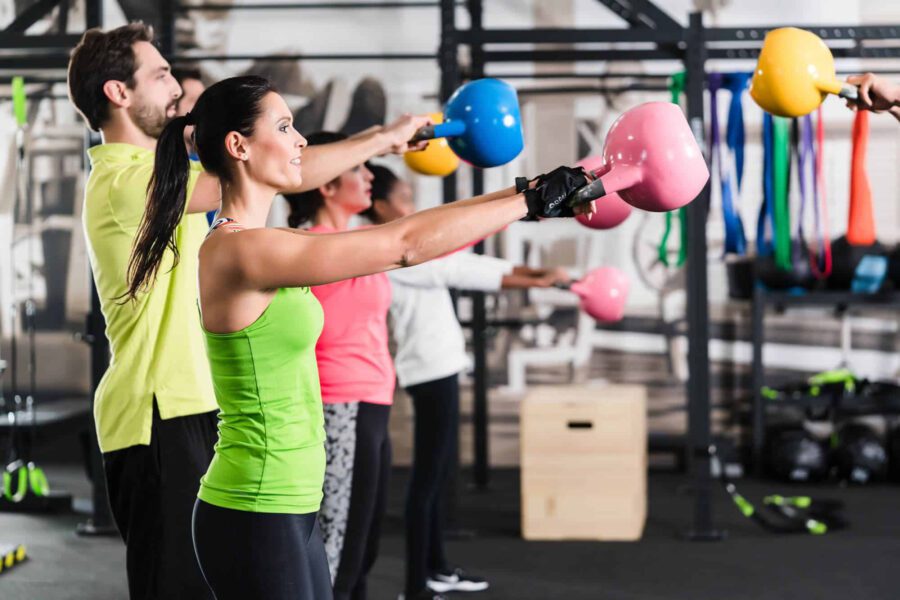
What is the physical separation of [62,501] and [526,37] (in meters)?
3.15

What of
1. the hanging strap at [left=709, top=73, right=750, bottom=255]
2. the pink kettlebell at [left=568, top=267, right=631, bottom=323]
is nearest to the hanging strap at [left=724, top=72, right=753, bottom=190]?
the hanging strap at [left=709, top=73, right=750, bottom=255]

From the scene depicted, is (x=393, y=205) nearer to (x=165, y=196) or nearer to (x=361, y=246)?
(x=165, y=196)

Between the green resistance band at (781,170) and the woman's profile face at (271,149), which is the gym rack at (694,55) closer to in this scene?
the green resistance band at (781,170)

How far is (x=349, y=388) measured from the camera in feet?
9.53

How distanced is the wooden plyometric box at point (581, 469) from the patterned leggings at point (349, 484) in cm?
185

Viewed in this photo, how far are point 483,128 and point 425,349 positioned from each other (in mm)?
1191

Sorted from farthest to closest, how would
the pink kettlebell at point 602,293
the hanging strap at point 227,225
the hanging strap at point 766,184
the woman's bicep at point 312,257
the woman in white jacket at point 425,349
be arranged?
the hanging strap at point 766,184, the pink kettlebell at point 602,293, the woman in white jacket at point 425,349, the hanging strap at point 227,225, the woman's bicep at point 312,257

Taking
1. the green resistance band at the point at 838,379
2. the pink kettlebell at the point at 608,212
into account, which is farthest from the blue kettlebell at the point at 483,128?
the green resistance band at the point at 838,379

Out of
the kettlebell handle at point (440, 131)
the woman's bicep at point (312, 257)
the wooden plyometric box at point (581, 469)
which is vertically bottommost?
the wooden plyometric box at point (581, 469)

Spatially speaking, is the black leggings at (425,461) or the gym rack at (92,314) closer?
the black leggings at (425,461)

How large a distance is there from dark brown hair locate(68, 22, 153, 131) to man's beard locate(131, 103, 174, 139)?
0.06 m

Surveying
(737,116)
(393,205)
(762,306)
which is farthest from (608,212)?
(762,306)

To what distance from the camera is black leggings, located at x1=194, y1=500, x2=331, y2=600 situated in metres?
1.75

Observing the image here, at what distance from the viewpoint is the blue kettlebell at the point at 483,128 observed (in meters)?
2.62
